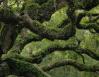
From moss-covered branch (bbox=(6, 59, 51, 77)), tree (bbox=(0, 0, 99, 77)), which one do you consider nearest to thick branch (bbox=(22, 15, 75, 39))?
tree (bbox=(0, 0, 99, 77))

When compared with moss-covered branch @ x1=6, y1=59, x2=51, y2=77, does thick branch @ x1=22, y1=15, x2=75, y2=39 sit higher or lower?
higher

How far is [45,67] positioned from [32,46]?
33.2 ft

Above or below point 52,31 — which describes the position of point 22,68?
below

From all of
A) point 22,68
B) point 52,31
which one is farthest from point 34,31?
point 22,68

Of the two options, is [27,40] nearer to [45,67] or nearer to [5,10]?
[45,67]

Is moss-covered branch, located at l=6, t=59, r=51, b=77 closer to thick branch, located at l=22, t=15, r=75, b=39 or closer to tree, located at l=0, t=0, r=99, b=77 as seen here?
tree, located at l=0, t=0, r=99, b=77

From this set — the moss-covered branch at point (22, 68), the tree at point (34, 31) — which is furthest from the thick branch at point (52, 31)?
the moss-covered branch at point (22, 68)

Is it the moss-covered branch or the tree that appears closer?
the tree

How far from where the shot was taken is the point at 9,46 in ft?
36.9

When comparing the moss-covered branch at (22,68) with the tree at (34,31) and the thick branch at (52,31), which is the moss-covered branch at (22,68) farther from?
the thick branch at (52,31)

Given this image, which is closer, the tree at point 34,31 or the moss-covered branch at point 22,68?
the tree at point 34,31

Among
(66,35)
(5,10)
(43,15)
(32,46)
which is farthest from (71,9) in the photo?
(32,46)

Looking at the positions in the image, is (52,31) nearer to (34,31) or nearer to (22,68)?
(34,31)

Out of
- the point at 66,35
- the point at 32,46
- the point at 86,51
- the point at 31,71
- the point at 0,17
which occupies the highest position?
the point at 0,17
